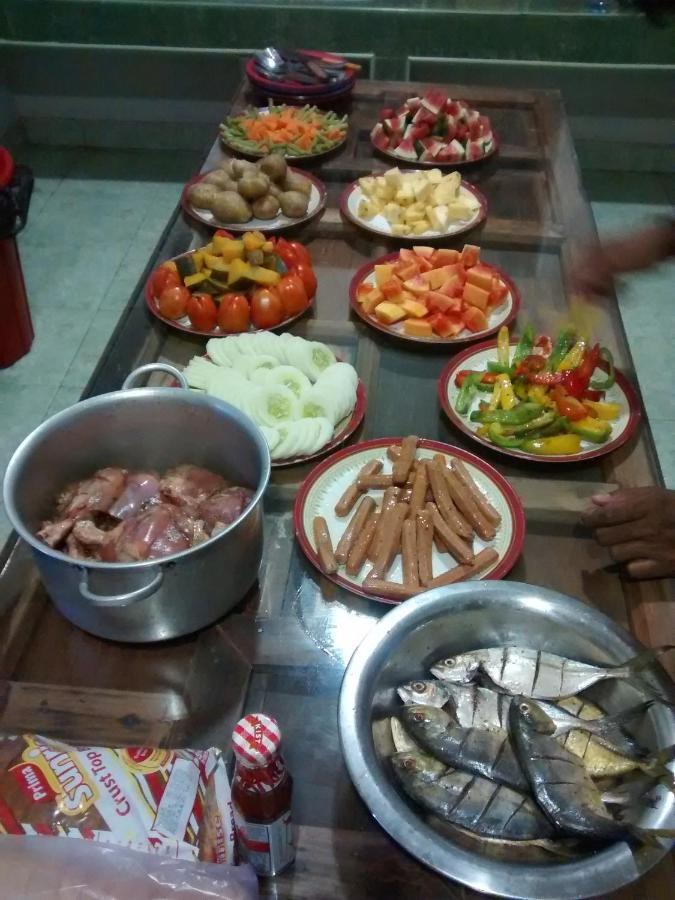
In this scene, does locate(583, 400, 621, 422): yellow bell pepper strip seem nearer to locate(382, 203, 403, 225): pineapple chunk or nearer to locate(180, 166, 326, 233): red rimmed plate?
locate(382, 203, 403, 225): pineapple chunk

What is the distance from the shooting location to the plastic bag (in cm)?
82

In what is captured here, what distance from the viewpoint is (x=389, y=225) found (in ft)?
7.40

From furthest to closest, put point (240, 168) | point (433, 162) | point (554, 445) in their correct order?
point (433, 162) < point (240, 168) < point (554, 445)

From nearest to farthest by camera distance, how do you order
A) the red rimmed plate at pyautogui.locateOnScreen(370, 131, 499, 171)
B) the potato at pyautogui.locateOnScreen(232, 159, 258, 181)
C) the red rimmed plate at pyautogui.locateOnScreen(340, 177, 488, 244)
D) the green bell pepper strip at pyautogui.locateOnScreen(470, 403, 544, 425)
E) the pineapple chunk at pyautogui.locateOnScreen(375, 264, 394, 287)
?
1. the green bell pepper strip at pyautogui.locateOnScreen(470, 403, 544, 425)
2. the pineapple chunk at pyautogui.locateOnScreen(375, 264, 394, 287)
3. the red rimmed plate at pyautogui.locateOnScreen(340, 177, 488, 244)
4. the potato at pyautogui.locateOnScreen(232, 159, 258, 181)
5. the red rimmed plate at pyautogui.locateOnScreen(370, 131, 499, 171)

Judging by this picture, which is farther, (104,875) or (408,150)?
(408,150)

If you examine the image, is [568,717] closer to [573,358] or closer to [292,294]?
[573,358]

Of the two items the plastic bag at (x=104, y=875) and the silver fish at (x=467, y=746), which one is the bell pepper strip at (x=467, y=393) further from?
the plastic bag at (x=104, y=875)

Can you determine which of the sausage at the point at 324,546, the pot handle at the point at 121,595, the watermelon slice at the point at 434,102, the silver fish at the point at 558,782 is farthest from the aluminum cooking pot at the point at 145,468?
the watermelon slice at the point at 434,102

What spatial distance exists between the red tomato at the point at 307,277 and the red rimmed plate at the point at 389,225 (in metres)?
0.37

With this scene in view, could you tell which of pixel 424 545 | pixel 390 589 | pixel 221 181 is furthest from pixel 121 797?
pixel 221 181

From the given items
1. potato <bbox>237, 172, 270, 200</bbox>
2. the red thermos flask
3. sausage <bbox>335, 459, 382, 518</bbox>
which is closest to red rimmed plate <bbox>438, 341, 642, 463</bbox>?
sausage <bbox>335, 459, 382, 518</bbox>

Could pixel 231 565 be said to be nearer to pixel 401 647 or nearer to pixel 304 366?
pixel 401 647

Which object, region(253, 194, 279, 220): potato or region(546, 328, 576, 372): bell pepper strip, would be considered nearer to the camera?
region(546, 328, 576, 372): bell pepper strip

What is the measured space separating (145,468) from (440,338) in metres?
0.83
